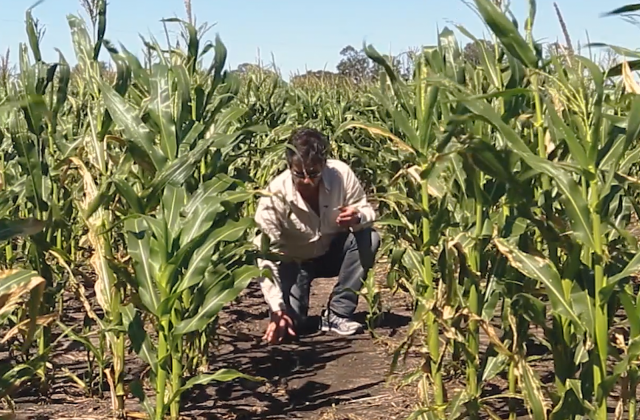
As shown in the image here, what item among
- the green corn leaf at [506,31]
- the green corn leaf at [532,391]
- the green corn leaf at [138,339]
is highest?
the green corn leaf at [506,31]

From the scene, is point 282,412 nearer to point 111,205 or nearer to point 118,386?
point 118,386

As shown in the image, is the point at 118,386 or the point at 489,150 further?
the point at 118,386

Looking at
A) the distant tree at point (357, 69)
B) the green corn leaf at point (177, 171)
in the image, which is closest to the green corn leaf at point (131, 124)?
the green corn leaf at point (177, 171)

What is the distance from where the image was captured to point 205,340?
4.01 metres

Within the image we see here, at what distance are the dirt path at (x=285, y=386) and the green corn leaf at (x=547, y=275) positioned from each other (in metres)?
1.28

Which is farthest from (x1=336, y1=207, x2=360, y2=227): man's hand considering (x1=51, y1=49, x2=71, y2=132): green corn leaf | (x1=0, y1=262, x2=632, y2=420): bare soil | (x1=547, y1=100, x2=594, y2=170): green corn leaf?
(x1=547, y1=100, x2=594, y2=170): green corn leaf

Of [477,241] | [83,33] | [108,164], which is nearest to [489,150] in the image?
[477,241]

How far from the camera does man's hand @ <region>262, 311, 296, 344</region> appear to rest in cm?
452

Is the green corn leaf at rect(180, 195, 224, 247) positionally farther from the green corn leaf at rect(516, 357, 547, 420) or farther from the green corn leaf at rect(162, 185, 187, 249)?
the green corn leaf at rect(516, 357, 547, 420)

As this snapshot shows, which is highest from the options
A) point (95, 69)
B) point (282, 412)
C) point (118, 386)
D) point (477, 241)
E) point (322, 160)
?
point (95, 69)

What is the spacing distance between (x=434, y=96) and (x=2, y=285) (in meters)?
1.79

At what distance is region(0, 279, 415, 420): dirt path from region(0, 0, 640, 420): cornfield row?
16 centimetres

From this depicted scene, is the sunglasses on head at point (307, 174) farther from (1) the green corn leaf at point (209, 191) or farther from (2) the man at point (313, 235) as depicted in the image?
(1) the green corn leaf at point (209, 191)

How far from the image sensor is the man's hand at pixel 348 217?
450 centimetres
